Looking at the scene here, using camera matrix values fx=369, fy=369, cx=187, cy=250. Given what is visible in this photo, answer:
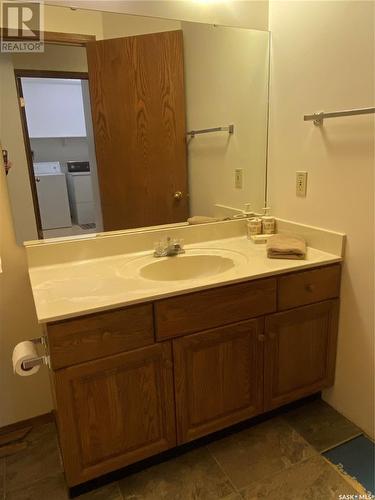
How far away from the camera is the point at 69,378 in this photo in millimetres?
1201

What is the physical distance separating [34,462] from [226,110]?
6.14 feet

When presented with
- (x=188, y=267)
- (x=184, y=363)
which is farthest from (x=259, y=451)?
(x=188, y=267)

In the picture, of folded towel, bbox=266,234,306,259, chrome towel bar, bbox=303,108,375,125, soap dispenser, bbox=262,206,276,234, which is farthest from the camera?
soap dispenser, bbox=262,206,276,234

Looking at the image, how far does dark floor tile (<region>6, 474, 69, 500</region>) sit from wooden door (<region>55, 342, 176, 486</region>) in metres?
0.19

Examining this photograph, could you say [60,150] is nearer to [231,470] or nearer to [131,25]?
[131,25]

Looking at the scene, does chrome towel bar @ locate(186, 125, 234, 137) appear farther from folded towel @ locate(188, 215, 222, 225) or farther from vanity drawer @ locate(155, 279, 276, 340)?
vanity drawer @ locate(155, 279, 276, 340)

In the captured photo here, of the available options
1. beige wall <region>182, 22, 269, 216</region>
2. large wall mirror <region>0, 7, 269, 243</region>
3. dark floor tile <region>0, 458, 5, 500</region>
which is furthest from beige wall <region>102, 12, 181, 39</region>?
dark floor tile <region>0, 458, 5, 500</region>

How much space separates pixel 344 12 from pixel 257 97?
1.81ft

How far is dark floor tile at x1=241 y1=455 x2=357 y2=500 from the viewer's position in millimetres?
1384

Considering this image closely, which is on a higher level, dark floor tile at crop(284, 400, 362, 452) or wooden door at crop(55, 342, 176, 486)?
wooden door at crop(55, 342, 176, 486)

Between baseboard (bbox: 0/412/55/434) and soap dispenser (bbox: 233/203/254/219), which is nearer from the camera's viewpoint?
baseboard (bbox: 0/412/55/434)

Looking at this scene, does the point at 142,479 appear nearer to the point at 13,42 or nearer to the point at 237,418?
the point at 237,418

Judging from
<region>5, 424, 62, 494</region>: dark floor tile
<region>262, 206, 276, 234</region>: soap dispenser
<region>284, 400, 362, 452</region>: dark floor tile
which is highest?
<region>262, 206, 276, 234</region>: soap dispenser

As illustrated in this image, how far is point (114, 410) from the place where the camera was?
1.31 meters
